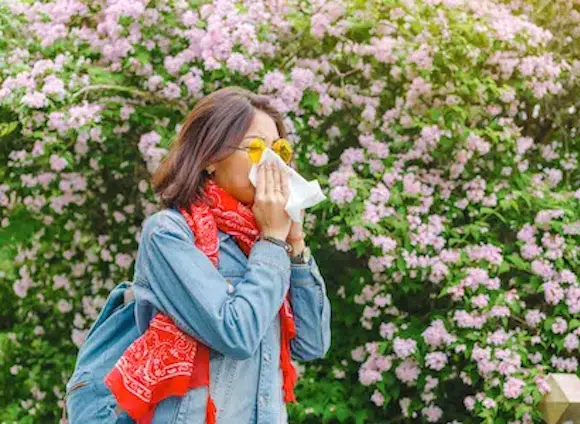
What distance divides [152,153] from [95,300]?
1122 mm

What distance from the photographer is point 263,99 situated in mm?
2139

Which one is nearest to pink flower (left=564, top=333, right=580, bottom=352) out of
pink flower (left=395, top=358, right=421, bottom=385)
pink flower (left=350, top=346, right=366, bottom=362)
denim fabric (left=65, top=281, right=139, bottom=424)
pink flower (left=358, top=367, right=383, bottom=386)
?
pink flower (left=395, top=358, right=421, bottom=385)

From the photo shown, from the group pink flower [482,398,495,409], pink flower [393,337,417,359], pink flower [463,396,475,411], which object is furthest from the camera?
pink flower [393,337,417,359]

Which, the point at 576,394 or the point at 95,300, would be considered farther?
the point at 95,300

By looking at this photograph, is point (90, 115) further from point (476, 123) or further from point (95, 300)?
point (476, 123)

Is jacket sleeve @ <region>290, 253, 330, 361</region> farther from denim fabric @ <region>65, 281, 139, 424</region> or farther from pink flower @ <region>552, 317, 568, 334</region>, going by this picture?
pink flower @ <region>552, 317, 568, 334</region>

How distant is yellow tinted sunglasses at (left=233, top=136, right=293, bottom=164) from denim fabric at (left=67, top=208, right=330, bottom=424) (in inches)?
7.1

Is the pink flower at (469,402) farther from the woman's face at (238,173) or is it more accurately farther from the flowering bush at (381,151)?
the woman's face at (238,173)

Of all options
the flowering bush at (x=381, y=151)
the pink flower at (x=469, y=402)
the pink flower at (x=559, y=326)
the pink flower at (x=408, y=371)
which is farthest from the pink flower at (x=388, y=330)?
the pink flower at (x=559, y=326)

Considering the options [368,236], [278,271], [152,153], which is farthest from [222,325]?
[152,153]

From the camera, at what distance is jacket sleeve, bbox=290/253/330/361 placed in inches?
83.0

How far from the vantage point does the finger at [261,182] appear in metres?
1.96

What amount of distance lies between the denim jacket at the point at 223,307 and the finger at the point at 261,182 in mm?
112

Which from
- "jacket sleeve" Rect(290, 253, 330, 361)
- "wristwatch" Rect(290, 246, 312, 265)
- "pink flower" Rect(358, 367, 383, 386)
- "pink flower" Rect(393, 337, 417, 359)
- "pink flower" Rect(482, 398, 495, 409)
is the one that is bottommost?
"pink flower" Rect(358, 367, 383, 386)
